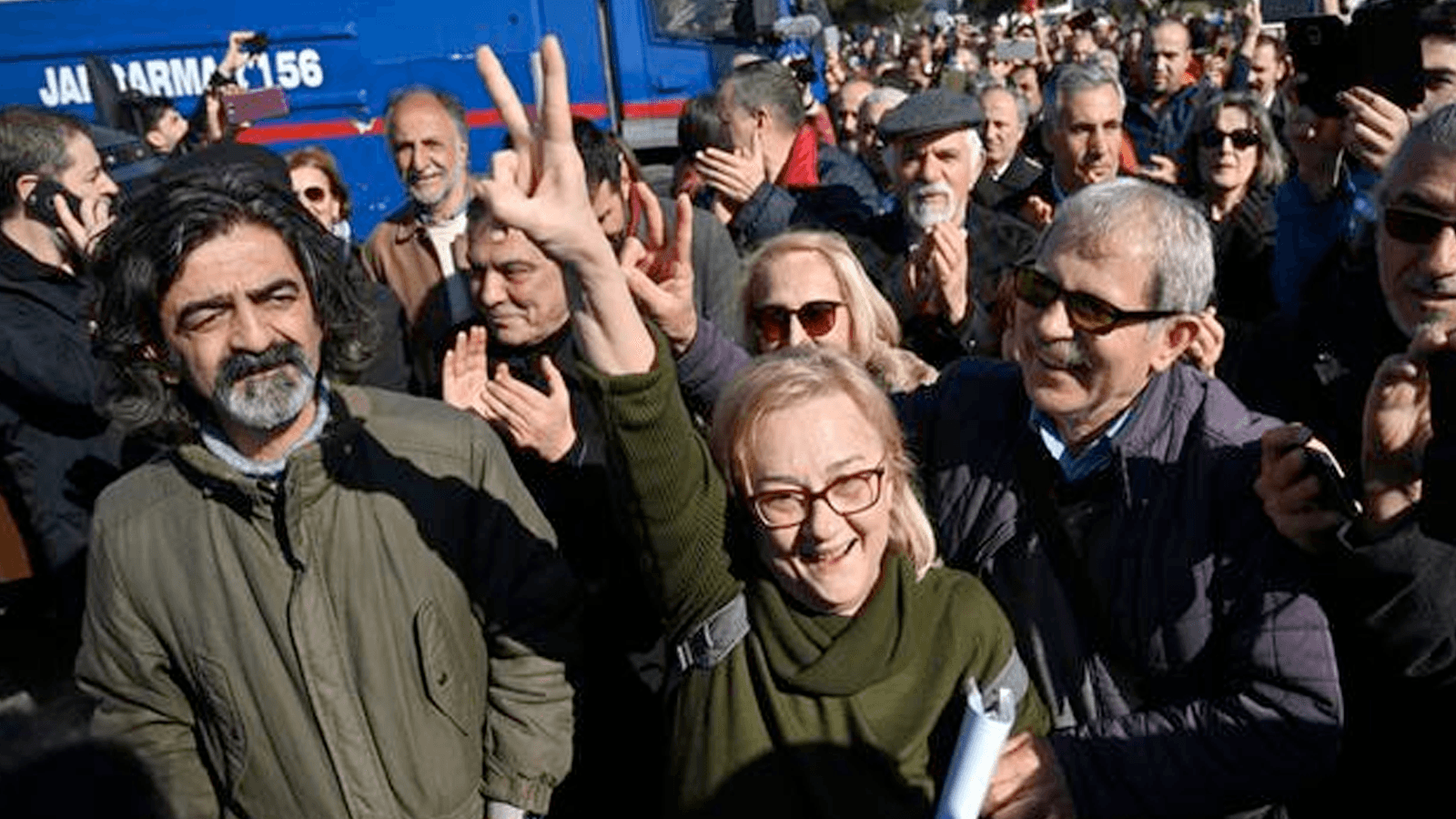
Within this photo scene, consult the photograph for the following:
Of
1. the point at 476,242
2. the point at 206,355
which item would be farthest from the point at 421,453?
the point at 476,242

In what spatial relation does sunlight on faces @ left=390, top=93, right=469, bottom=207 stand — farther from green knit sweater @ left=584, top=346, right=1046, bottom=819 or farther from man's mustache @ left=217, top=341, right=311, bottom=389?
green knit sweater @ left=584, top=346, right=1046, bottom=819

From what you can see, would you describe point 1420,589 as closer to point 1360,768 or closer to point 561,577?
point 1360,768

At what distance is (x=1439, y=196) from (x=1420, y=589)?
2.32 ft

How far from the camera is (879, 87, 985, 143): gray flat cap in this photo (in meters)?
4.04

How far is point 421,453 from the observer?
2246 millimetres

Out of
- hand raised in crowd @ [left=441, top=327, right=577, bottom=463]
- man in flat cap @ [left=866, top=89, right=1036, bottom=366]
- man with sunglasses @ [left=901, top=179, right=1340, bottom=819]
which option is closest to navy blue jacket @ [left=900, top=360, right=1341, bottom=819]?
man with sunglasses @ [left=901, top=179, right=1340, bottom=819]

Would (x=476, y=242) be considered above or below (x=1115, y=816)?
above

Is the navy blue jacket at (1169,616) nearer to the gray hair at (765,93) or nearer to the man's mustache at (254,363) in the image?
the man's mustache at (254,363)

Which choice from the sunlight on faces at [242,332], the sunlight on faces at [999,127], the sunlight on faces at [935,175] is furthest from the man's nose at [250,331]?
the sunlight on faces at [999,127]

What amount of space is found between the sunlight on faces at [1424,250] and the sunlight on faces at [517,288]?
5.30 feet

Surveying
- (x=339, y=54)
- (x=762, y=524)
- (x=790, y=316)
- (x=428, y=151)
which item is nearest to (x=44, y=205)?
(x=428, y=151)

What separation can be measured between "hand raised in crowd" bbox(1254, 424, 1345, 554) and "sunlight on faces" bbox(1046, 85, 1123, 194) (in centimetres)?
298

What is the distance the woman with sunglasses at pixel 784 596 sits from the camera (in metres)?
1.86

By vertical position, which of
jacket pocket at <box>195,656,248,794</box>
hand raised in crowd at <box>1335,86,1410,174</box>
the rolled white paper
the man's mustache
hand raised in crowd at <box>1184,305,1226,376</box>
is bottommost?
jacket pocket at <box>195,656,248,794</box>
